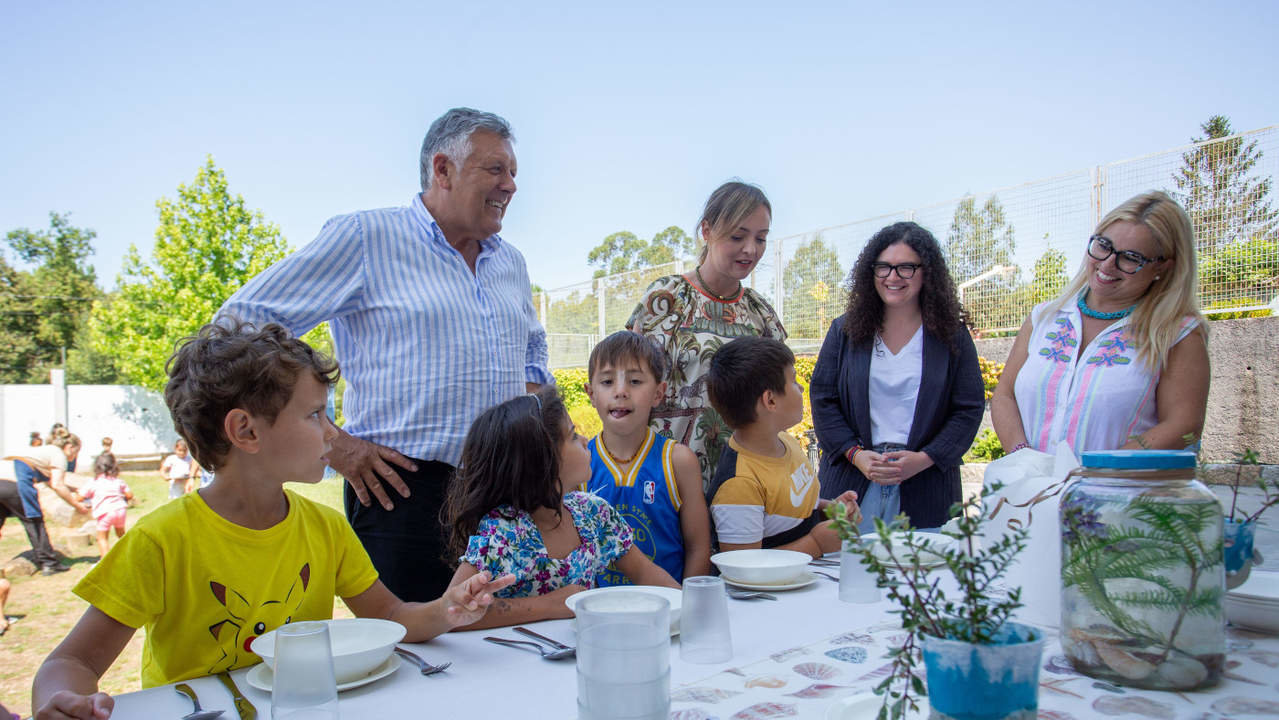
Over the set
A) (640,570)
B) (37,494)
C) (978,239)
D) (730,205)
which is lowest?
(37,494)

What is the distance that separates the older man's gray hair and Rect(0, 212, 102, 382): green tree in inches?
1599

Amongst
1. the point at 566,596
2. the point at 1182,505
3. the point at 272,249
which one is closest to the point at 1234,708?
the point at 1182,505

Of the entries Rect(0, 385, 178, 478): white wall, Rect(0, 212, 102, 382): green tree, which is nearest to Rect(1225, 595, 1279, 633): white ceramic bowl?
Rect(0, 385, 178, 478): white wall

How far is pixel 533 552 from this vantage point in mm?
1814

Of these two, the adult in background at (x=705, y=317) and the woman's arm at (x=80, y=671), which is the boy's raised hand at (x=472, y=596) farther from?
the adult in background at (x=705, y=317)

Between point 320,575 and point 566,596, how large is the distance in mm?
559

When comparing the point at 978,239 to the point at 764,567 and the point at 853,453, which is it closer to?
the point at 853,453

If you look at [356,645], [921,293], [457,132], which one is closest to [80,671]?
[356,645]

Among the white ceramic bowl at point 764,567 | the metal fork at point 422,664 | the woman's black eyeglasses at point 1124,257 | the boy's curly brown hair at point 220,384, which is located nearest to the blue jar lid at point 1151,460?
the white ceramic bowl at point 764,567

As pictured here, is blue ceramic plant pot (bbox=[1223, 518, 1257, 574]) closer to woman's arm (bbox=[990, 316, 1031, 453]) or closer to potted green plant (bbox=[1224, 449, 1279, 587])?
potted green plant (bbox=[1224, 449, 1279, 587])

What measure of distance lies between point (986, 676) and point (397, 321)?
5.94 feet

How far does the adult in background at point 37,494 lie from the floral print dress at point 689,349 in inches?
279

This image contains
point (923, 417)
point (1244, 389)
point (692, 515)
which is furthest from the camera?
point (1244, 389)

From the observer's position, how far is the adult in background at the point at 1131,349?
233 centimetres
